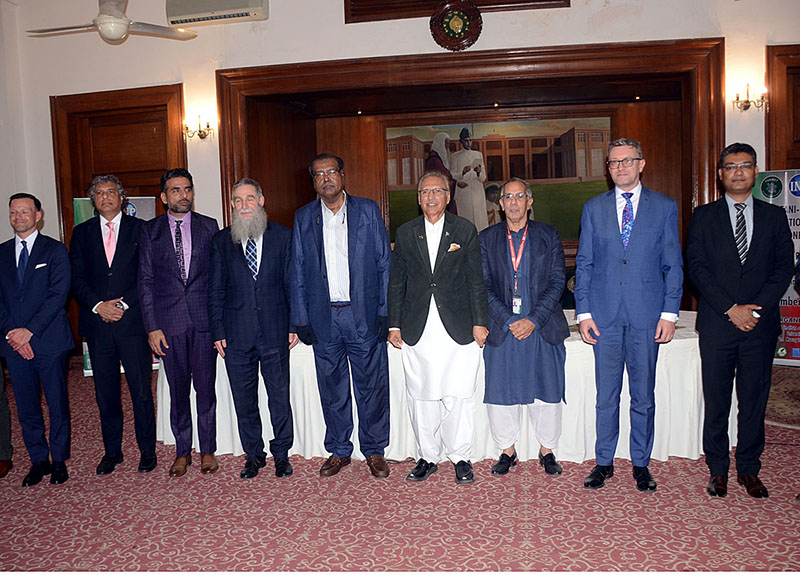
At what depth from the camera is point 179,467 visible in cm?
392

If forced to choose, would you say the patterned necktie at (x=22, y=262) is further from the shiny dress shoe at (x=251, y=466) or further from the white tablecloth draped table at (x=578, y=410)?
the shiny dress shoe at (x=251, y=466)

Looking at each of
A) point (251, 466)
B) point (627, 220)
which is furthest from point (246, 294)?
point (627, 220)

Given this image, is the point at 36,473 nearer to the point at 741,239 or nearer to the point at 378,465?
the point at 378,465

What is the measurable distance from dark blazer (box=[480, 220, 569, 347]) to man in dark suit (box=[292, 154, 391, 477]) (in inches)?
26.6

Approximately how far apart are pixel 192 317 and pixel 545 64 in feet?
15.2

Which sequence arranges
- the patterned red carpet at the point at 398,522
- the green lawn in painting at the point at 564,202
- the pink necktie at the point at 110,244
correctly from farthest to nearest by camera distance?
the green lawn in painting at the point at 564,202 → the pink necktie at the point at 110,244 → the patterned red carpet at the point at 398,522

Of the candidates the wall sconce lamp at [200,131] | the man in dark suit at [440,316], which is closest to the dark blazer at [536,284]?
the man in dark suit at [440,316]

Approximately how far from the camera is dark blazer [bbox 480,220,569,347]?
3.58m

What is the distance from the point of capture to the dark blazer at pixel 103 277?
153 inches

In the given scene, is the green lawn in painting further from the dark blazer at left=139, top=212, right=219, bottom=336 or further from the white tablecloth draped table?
the dark blazer at left=139, top=212, right=219, bottom=336

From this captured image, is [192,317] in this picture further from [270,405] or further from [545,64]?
[545,64]

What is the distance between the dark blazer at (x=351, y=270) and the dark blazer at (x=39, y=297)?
1.53 meters

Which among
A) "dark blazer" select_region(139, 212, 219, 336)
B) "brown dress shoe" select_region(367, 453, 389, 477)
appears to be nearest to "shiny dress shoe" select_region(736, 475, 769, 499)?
"brown dress shoe" select_region(367, 453, 389, 477)

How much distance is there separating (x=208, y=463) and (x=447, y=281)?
198 centimetres
